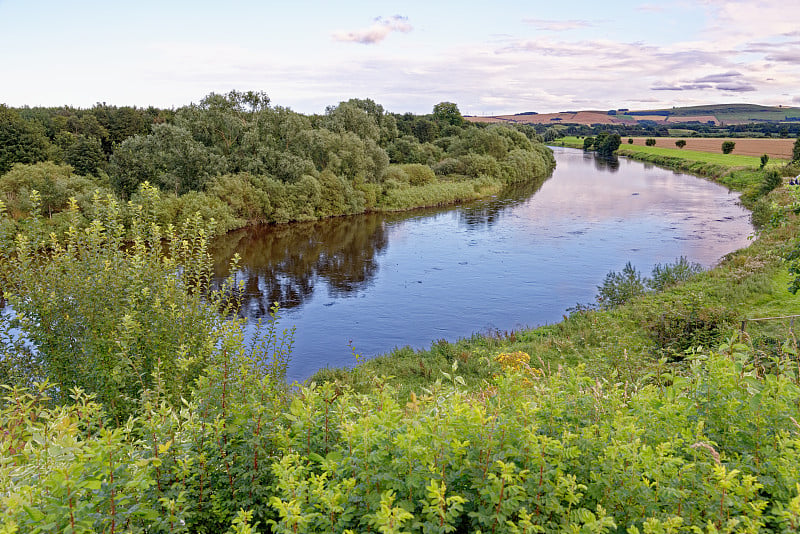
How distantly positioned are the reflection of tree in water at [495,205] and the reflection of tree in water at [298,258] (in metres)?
7.52

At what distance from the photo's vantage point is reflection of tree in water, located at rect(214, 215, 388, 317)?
24.1 m

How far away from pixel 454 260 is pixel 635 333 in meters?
14.6

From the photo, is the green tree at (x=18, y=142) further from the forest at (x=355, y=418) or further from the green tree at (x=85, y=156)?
the forest at (x=355, y=418)

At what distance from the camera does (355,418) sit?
525cm

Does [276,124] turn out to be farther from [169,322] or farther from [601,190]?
[169,322]

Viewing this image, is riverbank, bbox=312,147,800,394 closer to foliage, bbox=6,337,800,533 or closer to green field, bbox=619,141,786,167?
foliage, bbox=6,337,800,533

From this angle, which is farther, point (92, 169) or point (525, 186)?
point (525, 186)

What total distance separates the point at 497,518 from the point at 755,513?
1.41 metres

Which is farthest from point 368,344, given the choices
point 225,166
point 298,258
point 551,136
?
point 551,136

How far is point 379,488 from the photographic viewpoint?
3.28 meters

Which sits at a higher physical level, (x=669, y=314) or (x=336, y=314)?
(x=669, y=314)

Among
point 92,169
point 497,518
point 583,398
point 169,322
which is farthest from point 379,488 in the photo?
point 92,169

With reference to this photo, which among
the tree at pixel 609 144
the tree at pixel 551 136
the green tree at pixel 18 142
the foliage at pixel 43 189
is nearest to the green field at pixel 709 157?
the tree at pixel 609 144

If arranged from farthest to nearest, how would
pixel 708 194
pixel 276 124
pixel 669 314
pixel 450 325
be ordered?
pixel 708 194 < pixel 276 124 < pixel 450 325 < pixel 669 314
